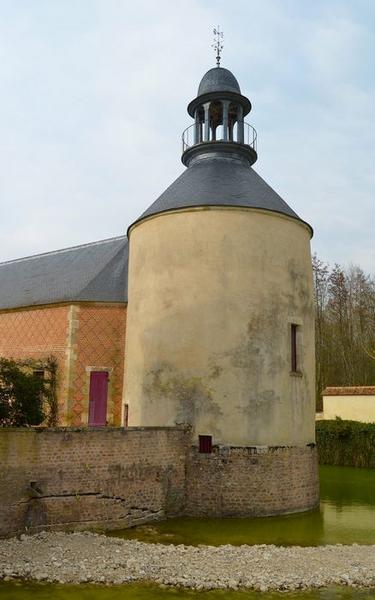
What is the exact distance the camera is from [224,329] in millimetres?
13391

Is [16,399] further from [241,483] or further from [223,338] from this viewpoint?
[241,483]

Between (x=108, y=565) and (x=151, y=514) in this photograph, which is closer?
(x=108, y=565)

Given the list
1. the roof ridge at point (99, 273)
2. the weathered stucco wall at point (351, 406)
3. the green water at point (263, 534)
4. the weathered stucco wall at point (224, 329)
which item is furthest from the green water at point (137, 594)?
the weathered stucco wall at point (351, 406)

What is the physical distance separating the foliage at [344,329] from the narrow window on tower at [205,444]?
2002cm

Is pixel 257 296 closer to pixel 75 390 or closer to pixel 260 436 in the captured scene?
pixel 260 436

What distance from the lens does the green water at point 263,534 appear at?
7.71 meters

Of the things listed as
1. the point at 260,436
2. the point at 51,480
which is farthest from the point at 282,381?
the point at 51,480

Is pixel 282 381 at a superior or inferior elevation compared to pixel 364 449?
superior

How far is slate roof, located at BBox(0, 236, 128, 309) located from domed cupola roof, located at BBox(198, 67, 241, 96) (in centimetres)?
560

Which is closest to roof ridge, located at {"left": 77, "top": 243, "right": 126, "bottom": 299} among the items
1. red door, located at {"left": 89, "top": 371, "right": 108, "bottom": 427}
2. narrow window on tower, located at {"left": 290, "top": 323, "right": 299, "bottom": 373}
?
red door, located at {"left": 89, "top": 371, "right": 108, "bottom": 427}

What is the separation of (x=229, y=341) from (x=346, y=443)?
13.7 m

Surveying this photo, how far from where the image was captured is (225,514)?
490 inches

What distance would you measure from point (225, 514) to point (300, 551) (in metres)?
2.81

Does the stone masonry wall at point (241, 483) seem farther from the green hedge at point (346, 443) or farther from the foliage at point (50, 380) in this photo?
the green hedge at point (346, 443)
